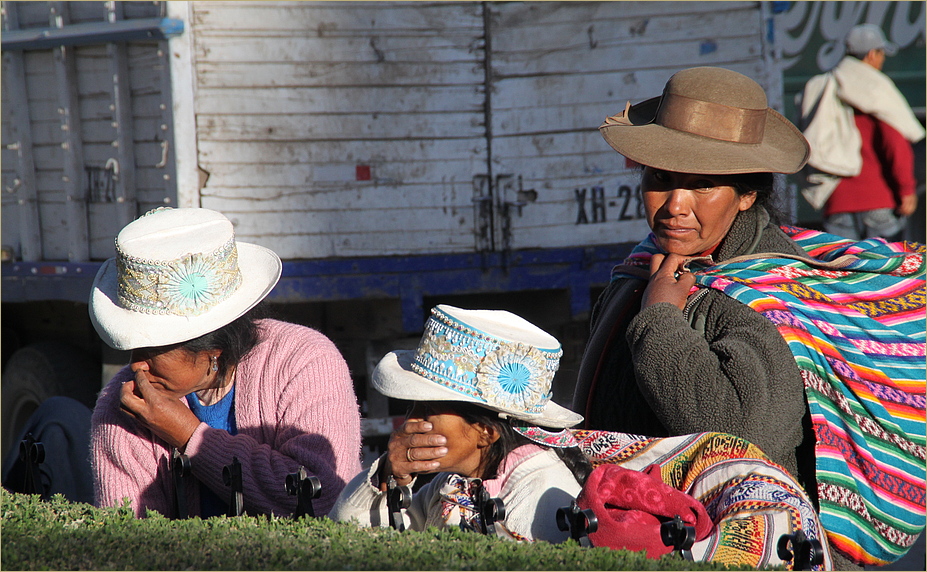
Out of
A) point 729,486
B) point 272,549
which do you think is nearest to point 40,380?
point 272,549

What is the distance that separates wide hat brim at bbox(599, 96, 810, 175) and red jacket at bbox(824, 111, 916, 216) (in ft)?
13.8

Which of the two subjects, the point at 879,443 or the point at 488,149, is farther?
the point at 488,149

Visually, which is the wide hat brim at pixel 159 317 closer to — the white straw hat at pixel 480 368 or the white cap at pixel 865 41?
the white straw hat at pixel 480 368

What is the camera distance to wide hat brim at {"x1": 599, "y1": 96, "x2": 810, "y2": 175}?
2354 millimetres

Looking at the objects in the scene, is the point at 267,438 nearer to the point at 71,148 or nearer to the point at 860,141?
the point at 71,148

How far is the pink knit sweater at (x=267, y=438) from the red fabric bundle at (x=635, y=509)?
85cm

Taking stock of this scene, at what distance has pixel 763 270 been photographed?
7.69ft

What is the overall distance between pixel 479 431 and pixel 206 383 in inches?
34.3

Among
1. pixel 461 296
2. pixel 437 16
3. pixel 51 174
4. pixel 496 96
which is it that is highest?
pixel 437 16

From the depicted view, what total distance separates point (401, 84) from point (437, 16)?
419mm

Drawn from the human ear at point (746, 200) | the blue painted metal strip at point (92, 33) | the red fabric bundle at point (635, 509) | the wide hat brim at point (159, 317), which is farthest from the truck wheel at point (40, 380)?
the red fabric bundle at point (635, 509)

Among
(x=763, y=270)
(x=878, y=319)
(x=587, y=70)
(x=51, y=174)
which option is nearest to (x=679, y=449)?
(x=763, y=270)

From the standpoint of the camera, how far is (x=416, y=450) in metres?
1.92

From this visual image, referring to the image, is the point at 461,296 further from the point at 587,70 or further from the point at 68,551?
the point at 68,551
